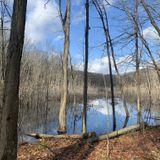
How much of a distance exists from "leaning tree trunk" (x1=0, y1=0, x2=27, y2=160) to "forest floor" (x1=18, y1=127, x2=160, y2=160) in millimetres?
3504

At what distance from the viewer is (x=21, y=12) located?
25.7 ft

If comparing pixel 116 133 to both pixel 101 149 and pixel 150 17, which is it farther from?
pixel 150 17

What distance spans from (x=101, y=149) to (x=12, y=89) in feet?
18.7

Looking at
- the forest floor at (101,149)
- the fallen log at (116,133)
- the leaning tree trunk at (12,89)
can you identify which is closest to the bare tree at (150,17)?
the forest floor at (101,149)

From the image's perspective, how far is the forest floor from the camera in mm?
11062

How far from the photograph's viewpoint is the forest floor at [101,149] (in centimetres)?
1106

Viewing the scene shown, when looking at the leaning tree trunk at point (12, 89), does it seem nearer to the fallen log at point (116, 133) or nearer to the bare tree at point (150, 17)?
the bare tree at point (150, 17)

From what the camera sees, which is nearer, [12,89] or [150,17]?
[12,89]

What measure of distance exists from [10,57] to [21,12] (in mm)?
1131

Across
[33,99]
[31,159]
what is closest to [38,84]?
[33,99]

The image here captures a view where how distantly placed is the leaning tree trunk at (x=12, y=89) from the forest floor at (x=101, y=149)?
11.5 feet

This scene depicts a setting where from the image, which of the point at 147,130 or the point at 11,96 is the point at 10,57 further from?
the point at 147,130

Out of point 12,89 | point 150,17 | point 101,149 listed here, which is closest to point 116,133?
point 101,149

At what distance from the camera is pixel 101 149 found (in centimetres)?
1217
